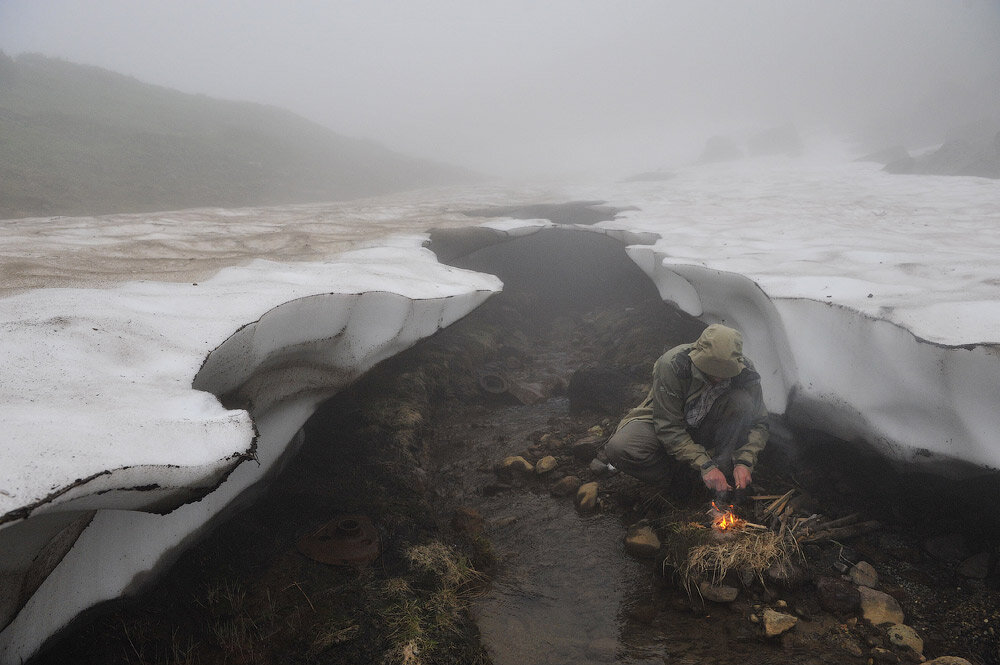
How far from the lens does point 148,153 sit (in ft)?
59.4

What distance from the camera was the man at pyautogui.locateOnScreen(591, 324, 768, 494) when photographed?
3.20 m

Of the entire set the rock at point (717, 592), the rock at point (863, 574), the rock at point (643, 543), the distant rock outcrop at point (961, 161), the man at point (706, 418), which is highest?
the distant rock outcrop at point (961, 161)

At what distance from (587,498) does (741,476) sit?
112cm

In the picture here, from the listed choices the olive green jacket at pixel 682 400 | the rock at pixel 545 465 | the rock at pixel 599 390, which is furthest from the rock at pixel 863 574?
the rock at pixel 599 390

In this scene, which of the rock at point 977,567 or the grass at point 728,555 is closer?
the rock at point 977,567

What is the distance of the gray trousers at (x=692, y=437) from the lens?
3.39 m

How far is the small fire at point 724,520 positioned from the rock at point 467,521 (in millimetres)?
1606

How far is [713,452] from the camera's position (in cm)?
350

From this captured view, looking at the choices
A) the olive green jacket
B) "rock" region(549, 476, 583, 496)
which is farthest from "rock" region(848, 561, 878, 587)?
"rock" region(549, 476, 583, 496)

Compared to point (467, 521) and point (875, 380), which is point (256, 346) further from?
point (875, 380)

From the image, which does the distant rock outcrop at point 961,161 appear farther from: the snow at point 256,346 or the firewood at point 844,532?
the firewood at point 844,532

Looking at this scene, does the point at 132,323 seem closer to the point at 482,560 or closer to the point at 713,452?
the point at 482,560

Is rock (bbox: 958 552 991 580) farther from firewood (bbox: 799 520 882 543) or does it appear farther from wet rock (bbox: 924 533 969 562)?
firewood (bbox: 799 520 882 543)

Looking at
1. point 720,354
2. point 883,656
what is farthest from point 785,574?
point 720,354
